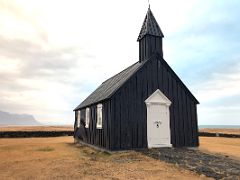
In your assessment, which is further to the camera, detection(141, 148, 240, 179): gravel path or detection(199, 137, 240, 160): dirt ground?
detection(199, 137, 240, 160): dirt ground

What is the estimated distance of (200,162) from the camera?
501 inches

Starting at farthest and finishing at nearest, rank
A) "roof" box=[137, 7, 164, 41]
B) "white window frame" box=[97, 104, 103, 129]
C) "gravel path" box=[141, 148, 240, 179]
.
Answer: "roof" box=[137, 7, 164, 41]
"white window frame" box=[97, 104, 103, 129]
"gravel path" box=[141, 148, 240, 179]

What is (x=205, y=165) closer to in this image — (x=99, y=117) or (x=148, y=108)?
(x=148, y=108)

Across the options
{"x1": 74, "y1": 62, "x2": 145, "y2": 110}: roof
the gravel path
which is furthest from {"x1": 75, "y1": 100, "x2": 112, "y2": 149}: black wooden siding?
the gravel path

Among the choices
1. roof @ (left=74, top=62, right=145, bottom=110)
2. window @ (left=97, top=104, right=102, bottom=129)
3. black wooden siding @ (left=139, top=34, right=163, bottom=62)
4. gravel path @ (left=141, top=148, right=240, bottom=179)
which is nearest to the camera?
gravel path @ (left=141, top=148, right=240, bottom=179)

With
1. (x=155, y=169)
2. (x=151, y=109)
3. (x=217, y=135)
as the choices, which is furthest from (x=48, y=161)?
(x=217, y=135)

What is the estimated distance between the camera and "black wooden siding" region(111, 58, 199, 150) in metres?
16.8

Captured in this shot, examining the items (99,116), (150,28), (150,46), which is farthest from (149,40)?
(99,116)

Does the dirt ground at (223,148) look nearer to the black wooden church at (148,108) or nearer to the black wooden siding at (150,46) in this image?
the black wooden church at (148,108)

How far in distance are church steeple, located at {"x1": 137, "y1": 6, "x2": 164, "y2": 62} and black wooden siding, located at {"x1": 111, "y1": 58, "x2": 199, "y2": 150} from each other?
3.00ft

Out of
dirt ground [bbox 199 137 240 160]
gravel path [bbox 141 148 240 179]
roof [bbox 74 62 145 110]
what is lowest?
dirt ground [bbox 199 137 240 160]

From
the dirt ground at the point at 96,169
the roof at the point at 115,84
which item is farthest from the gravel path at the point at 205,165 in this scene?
the roof at the point at 115,84

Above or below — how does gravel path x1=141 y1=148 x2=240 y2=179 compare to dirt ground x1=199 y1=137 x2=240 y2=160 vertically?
above

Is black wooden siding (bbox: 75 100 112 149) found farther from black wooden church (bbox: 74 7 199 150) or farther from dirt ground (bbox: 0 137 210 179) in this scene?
dirt ground (bbox: 0 137 210 179)
